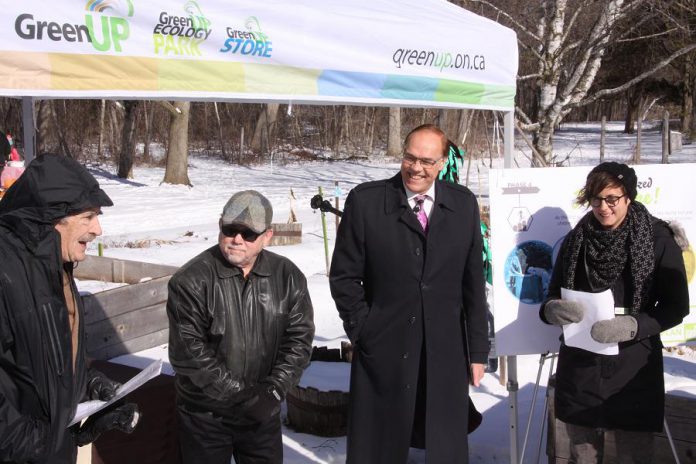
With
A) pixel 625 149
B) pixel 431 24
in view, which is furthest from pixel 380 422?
pixel 625 149

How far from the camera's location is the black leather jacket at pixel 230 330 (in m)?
2.66

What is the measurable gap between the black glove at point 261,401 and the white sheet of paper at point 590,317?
1.25 meters

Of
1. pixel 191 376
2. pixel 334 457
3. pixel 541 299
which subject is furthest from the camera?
pixel 334 457

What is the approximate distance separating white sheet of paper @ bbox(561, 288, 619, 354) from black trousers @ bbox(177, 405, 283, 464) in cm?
128

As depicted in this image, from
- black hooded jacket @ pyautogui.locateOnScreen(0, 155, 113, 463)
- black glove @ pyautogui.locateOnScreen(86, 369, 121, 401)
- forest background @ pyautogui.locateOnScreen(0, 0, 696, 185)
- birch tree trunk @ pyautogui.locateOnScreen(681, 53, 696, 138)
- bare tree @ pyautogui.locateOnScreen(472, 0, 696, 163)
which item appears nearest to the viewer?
black hooded jacket @ pyautogui.locateOnScreen(0, 155, 113, 463)

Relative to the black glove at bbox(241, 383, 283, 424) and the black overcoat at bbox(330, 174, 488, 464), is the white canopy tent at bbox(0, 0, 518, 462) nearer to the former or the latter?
the black overcoat at bbox(330, 174, 488, 464)

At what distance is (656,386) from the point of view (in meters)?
3.04

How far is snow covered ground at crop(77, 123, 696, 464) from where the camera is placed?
168 inches

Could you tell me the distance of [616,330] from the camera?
2887mm

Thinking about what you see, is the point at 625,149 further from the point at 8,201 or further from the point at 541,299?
the point at 8,201

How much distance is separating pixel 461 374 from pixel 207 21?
1950 mm

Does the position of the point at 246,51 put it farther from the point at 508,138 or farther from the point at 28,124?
the point at 508,138

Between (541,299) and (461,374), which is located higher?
(541,299)

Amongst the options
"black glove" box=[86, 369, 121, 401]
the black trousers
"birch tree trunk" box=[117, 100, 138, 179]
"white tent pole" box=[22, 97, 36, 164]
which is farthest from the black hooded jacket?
"birch tree trunk" box=[117, 100, 138, 179]
